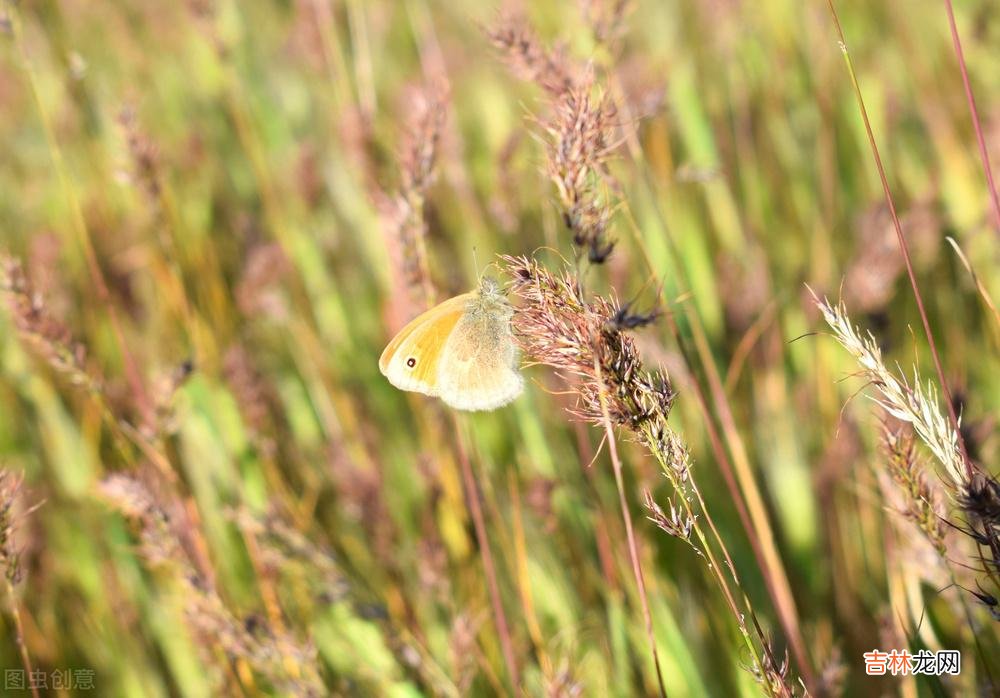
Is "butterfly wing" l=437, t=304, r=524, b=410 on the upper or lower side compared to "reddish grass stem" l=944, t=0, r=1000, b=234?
lower

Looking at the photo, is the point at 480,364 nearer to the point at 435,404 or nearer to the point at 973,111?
the point at 435,404

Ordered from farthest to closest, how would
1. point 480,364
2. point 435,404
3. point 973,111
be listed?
1. point 435,404
2. point 480,364
3. point 973,111

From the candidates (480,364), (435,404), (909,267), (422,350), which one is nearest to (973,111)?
(909,267)

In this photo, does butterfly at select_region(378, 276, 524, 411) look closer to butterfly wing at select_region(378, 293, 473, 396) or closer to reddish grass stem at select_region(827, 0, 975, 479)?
butterfly wing at select_region(378, 293, 473, 396)

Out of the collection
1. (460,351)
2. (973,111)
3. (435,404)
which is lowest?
(435,404)

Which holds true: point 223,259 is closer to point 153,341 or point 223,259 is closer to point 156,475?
point 153,341

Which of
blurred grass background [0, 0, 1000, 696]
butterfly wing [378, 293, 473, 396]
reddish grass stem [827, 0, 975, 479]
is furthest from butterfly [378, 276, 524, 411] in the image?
reddish grass stem [827, 0, 975, 479]

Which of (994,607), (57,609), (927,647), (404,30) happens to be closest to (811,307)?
(927,647)
